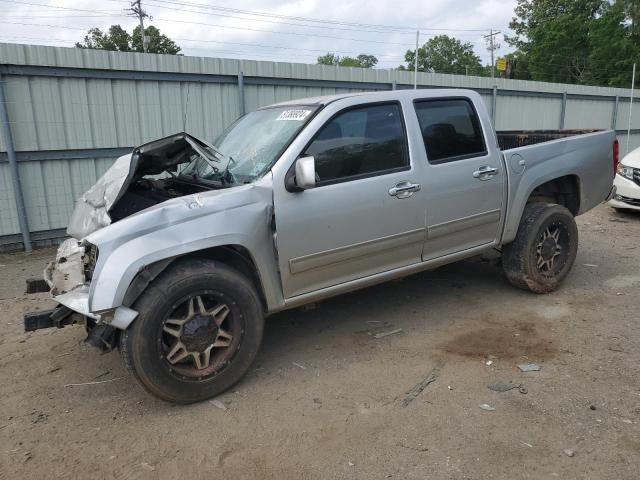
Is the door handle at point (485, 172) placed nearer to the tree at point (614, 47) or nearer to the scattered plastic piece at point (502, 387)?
the scattered plastic piece at point (502, 387)

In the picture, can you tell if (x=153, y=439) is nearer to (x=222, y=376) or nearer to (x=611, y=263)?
(x=222, y=376)

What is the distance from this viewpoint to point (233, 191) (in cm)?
340

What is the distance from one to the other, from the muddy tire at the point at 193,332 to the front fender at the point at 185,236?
156 mm

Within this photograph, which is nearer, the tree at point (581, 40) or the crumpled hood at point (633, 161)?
the crumpled hood at point (633, 161)

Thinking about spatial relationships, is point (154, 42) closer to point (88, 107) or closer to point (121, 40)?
point (121, 40)

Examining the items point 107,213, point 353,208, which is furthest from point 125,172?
point 353,208

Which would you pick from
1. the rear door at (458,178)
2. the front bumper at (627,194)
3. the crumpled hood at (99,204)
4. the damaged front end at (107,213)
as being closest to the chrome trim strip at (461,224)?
the rear door at (458,178)

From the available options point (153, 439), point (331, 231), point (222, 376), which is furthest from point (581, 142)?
point (153, 439)

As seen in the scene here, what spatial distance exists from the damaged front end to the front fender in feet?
0.39

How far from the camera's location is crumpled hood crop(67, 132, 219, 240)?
3.60m

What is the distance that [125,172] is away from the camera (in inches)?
150

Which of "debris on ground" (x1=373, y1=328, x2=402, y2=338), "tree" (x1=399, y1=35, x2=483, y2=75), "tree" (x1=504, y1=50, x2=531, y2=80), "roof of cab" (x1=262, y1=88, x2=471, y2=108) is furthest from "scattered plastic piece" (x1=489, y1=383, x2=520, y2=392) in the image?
"tree" (x1=399, y1=35, x2=483, y2=75)

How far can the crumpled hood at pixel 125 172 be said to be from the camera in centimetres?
360

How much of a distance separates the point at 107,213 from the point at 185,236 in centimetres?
75
